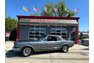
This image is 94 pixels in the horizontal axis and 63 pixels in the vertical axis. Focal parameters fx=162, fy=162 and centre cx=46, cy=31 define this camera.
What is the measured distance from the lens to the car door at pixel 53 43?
9758 mm

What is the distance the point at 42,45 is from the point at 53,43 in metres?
0.84

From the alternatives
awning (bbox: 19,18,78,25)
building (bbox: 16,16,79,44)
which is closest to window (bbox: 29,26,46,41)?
building (bbox: 16,16,79,44)

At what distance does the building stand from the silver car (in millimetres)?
8641

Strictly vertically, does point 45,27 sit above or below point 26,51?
above

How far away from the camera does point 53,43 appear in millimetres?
9938

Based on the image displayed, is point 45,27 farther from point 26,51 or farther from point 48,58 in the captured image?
point 48,58

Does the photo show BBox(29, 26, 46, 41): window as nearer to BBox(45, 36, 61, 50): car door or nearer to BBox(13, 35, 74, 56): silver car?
BBox(13, 35, 74, 56): silver car

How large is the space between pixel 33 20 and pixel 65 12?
60.0ft

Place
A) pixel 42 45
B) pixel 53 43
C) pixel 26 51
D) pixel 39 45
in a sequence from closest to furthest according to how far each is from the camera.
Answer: pixel 26 51 → pixel 39 45 → pixel 42 45 → pixel 53 43

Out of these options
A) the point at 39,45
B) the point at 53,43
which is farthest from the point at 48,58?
the point at 53,43

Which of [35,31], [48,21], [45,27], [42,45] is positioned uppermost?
[48,21]

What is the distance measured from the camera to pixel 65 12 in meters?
36.4
